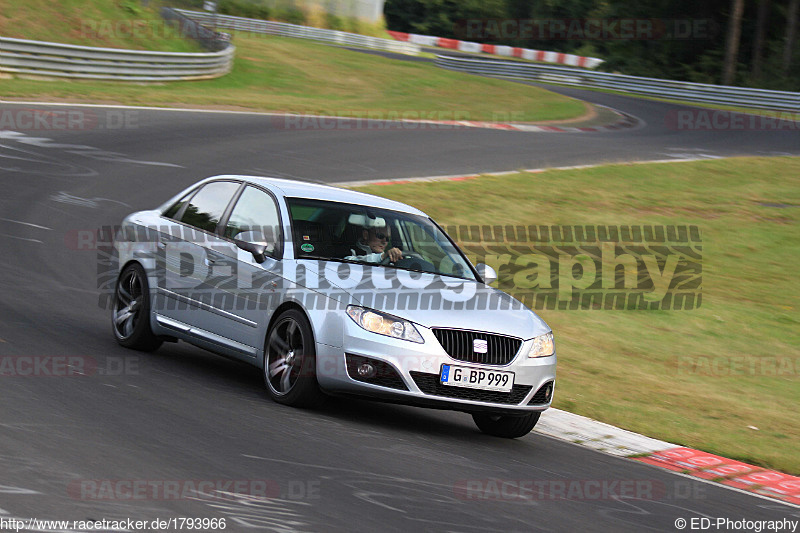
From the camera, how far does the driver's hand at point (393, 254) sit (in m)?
8.52

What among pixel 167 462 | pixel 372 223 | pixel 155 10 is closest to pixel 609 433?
pixel 372 223

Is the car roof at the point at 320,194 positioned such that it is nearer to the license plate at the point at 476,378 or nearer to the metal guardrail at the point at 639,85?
the license plate at the point at 476,378

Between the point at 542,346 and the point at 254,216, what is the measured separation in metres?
2.54

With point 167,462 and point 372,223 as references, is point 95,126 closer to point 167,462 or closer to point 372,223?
point 372,223

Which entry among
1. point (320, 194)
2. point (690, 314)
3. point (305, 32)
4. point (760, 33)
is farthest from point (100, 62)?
point (760, 33)

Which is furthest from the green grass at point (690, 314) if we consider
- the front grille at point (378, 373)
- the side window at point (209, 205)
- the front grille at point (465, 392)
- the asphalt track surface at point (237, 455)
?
the side window at point (209, 205)

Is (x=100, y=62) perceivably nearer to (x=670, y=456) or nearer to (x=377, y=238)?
(x=377, y=238)

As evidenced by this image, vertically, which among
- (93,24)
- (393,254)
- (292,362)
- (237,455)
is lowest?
(237,455)

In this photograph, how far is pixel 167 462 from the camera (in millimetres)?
5992

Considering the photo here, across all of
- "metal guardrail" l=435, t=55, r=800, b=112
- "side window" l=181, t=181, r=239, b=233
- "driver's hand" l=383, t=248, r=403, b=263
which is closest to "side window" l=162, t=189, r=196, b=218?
"side window" l=181, t=181, r=239, b=233

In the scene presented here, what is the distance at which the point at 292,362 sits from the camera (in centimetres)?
774

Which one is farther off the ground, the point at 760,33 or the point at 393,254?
the point at 760,33

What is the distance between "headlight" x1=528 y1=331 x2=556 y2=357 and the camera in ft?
25.7

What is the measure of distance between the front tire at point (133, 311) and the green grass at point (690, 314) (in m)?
3.71
